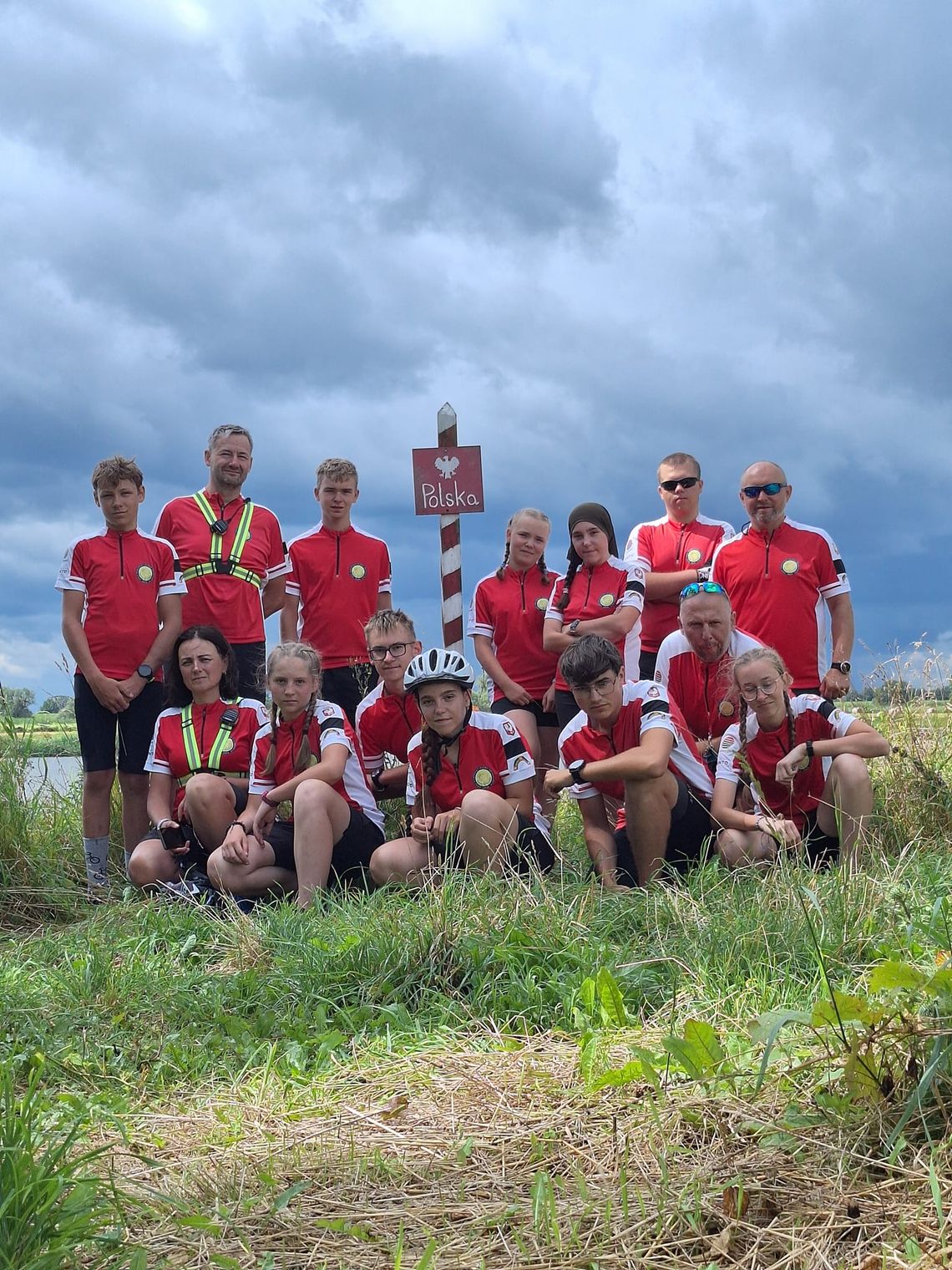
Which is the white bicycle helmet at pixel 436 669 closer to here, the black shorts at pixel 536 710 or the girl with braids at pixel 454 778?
the girl with braids at pixel 454 778

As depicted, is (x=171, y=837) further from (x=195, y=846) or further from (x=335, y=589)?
(x=335, y=589)

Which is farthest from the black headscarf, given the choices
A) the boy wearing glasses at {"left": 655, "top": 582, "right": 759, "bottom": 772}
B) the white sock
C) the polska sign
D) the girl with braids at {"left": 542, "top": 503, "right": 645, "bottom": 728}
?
the white sock

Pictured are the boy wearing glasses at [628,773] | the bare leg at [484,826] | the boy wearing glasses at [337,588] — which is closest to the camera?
the bare leg at [484,826]

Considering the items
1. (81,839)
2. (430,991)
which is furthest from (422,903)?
(81,839)

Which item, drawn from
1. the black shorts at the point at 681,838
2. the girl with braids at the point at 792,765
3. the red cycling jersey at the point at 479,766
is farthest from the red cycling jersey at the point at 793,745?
the red cycling jersey at the point at 479,766

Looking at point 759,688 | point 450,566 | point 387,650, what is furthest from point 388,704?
point 450,566

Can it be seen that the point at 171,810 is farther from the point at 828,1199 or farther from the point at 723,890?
the point at 828,1199

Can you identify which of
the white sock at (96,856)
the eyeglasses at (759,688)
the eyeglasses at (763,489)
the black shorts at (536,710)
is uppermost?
the eyeglasses at (763,489)

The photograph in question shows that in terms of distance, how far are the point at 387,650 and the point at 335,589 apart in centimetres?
116

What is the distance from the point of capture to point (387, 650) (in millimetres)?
6531

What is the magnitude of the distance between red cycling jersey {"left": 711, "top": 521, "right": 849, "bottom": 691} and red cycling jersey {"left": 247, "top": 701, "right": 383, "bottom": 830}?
2329 mm

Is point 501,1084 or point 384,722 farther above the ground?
point 384,722

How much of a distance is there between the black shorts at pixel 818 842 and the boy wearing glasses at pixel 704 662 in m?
0.57

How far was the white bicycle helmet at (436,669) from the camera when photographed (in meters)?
5.82
